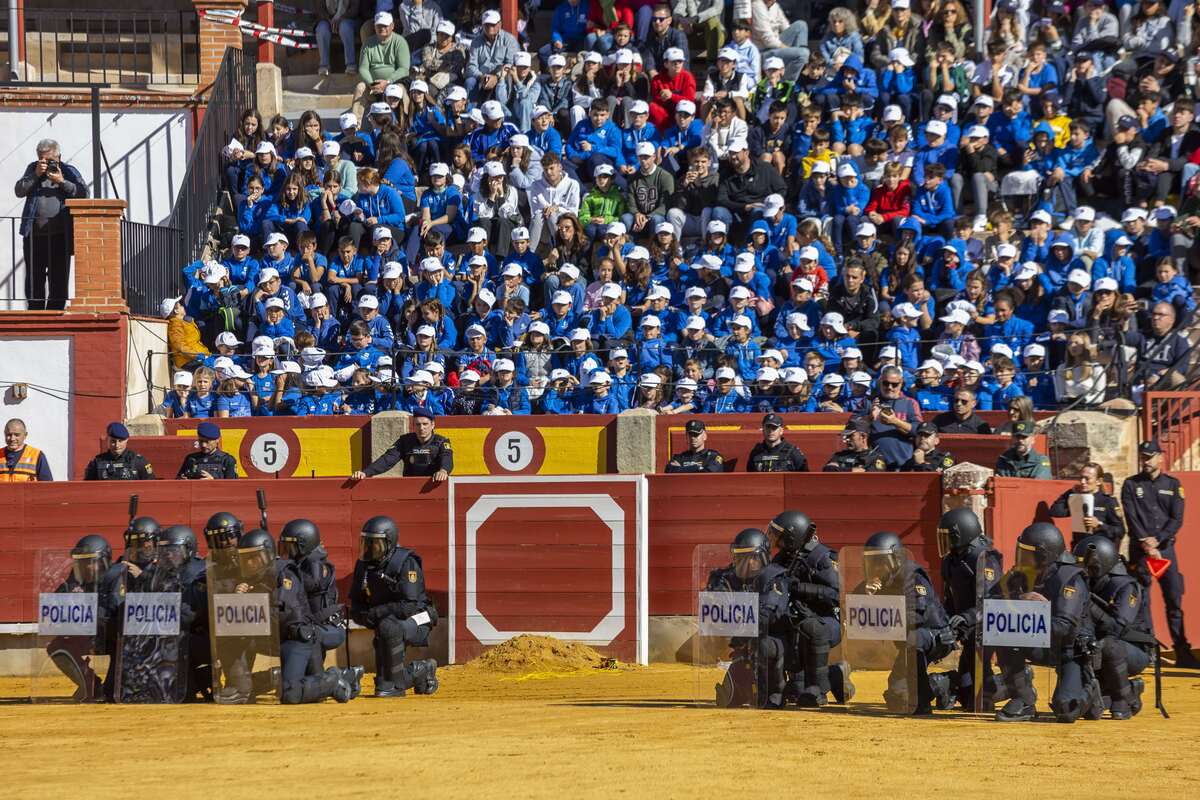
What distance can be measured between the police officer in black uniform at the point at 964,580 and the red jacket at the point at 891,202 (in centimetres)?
766

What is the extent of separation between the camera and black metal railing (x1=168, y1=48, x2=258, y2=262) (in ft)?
76.9

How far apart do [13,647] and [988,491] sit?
29.3ft

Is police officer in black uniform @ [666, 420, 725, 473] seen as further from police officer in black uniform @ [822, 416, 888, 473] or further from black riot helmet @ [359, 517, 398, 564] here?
black riot helmet @ [359, 517, 398, 564]

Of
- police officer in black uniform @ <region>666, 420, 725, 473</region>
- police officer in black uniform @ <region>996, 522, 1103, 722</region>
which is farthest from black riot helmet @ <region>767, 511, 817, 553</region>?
police officer in black uniform @ <region>666, 420, 725, 473</region>

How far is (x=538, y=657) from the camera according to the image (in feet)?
57.5

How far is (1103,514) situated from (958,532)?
3226mm

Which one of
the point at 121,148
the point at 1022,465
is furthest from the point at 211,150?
the point at 1022,465

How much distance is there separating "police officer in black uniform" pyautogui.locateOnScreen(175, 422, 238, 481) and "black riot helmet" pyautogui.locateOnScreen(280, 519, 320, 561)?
3576 millimetres

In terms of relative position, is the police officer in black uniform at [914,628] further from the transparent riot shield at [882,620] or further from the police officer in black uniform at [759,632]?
the police officer in black uniform at [759,632]

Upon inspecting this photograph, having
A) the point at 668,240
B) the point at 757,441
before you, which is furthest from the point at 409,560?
the point at 668,240

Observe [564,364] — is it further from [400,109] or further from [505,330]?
[400,109]

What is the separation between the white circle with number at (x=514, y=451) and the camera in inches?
798

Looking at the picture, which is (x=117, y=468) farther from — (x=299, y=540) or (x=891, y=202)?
(x=891, y=202)

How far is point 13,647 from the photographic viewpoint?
60.2 ft
